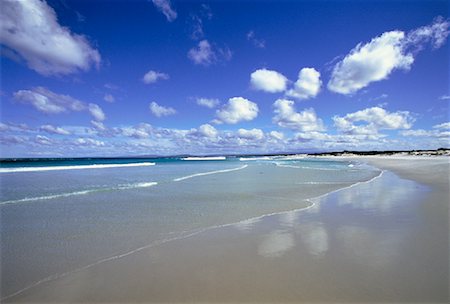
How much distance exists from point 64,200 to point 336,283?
1141 centimetres

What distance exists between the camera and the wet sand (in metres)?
3.49

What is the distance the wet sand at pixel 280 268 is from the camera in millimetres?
3490

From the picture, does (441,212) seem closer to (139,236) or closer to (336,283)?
(336,283)

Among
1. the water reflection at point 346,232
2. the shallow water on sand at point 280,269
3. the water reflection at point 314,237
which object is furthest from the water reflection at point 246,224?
the water reflection at point 314,237

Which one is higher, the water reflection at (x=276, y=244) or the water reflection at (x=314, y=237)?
the water reflection at (x=314, y=237)

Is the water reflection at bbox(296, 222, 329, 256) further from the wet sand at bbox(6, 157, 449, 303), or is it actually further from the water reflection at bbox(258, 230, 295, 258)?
the water reflection at bbox(258, 230, 295, 258)

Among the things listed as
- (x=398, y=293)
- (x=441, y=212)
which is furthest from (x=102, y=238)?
(x=441, y=212)

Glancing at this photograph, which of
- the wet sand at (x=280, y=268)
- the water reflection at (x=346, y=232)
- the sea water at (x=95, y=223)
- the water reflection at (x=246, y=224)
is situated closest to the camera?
the wet sand at (x=280, y=268)

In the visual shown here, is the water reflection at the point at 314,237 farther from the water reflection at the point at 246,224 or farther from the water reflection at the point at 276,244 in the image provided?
the water reflection at the point at 246,224

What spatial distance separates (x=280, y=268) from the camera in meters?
4.19

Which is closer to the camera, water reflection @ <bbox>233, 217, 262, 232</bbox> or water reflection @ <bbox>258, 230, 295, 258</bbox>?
water reflection @ <bbox>258, 230, 295, 258</bbox>

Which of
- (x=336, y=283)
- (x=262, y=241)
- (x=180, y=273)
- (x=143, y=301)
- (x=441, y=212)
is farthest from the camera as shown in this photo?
(x=441, y=212)

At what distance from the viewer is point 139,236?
6074mm

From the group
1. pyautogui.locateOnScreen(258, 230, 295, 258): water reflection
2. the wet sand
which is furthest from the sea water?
pyautogui.locateOnScreen(258, 230, 295, 258): water reflection
